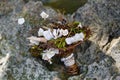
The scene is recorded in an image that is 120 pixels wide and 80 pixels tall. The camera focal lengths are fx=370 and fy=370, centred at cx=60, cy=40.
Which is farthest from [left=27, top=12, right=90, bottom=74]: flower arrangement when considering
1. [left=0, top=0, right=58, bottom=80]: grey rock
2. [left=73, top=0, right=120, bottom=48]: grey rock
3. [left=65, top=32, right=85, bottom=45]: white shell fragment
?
[left=73, top=0, right=120, bottom=48]: grey rock

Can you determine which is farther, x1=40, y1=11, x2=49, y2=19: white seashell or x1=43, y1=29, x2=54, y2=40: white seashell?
x1=40, y1=11, x2=49, y2=19: white seashell

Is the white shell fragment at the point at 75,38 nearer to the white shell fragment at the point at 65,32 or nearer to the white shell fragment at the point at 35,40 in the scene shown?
the white shell fragment at the point at 65,32

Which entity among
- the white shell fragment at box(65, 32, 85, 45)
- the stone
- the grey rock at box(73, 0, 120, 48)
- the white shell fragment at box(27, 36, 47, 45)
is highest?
the grey rock at box(73, 0, 120, 48)

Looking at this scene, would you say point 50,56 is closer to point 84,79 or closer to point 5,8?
point 84,79

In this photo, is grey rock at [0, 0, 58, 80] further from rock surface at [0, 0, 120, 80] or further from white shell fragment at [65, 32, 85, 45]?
white shell fragment at [65, 32, 85, 45]

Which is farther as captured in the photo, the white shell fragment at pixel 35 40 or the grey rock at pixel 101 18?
the grey rock at pixel 101 18

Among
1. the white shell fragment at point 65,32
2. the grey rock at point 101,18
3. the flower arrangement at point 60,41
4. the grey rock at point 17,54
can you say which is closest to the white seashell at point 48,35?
the flower arrangement at point 60,41
